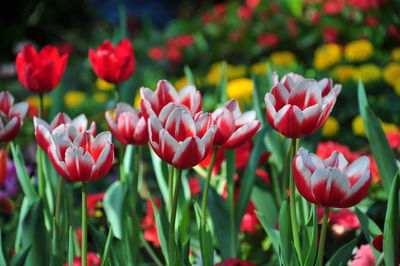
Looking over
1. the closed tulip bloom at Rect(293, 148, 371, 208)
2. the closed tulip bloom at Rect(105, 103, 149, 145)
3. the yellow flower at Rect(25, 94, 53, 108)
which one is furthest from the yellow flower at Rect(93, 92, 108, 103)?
the closed tulip bloom at Rect(293, 148, 371, 208)

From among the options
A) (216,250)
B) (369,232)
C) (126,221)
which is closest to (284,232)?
(369,232)

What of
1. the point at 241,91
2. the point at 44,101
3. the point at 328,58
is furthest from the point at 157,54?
the point at 241,91

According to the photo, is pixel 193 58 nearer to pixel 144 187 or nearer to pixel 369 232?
pixel 144 187

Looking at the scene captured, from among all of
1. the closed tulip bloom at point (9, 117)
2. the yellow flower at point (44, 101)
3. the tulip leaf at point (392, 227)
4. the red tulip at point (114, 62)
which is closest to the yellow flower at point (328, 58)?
the yellow flower at point (44, 101)

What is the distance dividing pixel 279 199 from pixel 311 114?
527 millimetres

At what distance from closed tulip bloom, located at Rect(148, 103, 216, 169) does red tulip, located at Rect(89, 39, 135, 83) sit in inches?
14.8

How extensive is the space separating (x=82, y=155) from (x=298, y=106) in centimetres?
35

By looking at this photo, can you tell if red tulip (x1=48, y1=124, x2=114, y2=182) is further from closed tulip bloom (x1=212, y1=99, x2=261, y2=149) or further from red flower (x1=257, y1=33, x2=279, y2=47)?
red flower (x1=257, y1=33, x2=279, y2=47)

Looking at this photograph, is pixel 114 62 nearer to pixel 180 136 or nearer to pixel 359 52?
pixel 180 136

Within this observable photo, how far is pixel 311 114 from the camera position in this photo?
0.99 metres

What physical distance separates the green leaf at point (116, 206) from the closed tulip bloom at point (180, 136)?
1.07ft

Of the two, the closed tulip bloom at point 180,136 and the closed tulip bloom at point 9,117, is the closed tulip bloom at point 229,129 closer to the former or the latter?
the closed tulip bloom at point 180,136

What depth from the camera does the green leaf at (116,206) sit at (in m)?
1.28

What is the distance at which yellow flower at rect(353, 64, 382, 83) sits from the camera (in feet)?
10.7
